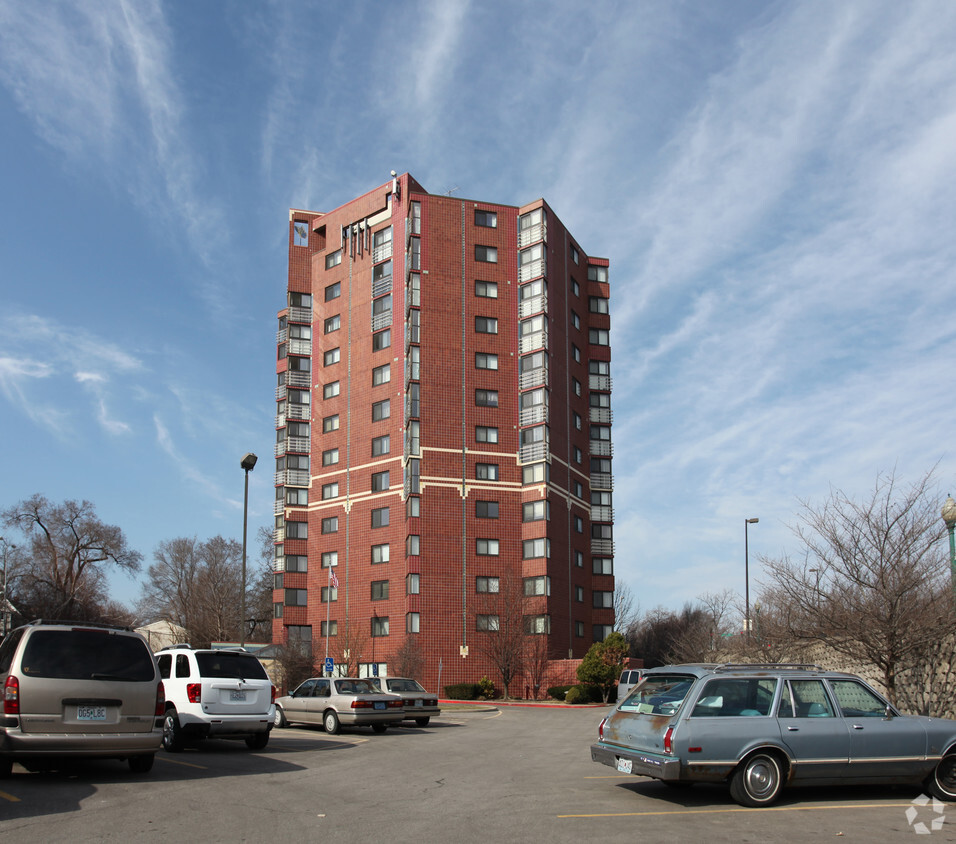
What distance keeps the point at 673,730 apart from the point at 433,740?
11.8 metres

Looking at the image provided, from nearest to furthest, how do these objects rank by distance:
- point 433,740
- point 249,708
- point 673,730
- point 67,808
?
point 67,808, point 673,730, point 249,708, point 433,740

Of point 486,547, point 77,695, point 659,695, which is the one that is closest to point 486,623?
point 486,547

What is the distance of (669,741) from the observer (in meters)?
10.6

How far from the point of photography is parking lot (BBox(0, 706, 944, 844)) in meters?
9.06

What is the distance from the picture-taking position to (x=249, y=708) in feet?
53.6

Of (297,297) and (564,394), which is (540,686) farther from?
(297,297)

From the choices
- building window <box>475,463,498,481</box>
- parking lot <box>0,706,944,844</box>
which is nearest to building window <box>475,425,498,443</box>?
building window <box>475,463,498,481</box>

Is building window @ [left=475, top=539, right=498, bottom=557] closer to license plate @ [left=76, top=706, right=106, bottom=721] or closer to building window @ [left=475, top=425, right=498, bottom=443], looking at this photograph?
building window @ [left=475, top=425, right=498, bottom=443]

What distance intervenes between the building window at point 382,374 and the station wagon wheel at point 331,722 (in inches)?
1471

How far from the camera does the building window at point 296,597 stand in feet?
208

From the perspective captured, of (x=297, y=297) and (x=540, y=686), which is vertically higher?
(x=297, y=297)

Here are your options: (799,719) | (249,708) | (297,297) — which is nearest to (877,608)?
(799,719)

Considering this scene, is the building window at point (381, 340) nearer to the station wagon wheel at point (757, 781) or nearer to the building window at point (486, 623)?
the building window at point (486, 623)

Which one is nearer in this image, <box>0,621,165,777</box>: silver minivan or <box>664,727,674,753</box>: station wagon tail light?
<box>664,727,674,753</box>: station wagon tail light
